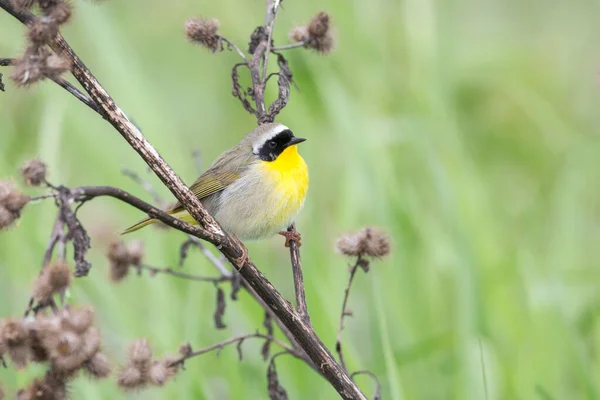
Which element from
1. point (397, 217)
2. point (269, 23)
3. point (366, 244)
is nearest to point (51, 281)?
point (366, 244)

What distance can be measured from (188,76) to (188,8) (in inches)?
31.0

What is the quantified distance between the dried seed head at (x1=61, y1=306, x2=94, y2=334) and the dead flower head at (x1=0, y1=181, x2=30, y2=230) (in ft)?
0.67

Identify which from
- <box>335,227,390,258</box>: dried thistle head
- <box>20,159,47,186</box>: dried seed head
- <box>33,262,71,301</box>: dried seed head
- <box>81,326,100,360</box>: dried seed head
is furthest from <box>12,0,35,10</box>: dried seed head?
<box>335,227,390,258</box>: dried thistle head

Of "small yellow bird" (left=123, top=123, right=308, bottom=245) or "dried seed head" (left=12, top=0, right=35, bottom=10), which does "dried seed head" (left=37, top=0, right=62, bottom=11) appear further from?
"small yellow bird" (left=123, top=123, right=308, bottom=245)

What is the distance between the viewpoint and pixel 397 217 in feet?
12.7

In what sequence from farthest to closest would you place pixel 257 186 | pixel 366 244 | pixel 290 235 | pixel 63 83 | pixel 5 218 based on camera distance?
1. pixel 257 186
2. pixel 290 235
3. pixel 366 244
4. pixel 63 83
5. pixel 5 218

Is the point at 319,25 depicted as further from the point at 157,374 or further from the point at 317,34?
the point at 157,374

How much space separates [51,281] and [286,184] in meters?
1.86

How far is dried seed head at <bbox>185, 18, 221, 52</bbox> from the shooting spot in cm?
244

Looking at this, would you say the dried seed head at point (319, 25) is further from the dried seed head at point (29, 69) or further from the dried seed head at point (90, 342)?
the dried seed head at point (90, 342)

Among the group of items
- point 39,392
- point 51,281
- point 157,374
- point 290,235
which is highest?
point 290,235

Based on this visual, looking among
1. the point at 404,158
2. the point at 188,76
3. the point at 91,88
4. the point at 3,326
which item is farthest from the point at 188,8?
the point at 3,326

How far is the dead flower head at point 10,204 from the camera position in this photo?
4.76ft

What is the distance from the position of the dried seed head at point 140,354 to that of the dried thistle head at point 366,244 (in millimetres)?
623
